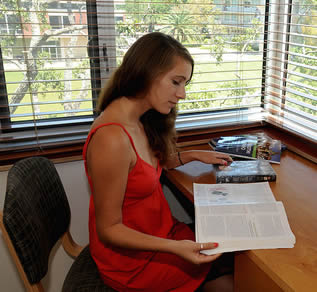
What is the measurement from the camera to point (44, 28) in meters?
1.58

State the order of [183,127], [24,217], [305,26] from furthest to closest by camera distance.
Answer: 1. [183,127]
2. [305,26]
3. [24,217]

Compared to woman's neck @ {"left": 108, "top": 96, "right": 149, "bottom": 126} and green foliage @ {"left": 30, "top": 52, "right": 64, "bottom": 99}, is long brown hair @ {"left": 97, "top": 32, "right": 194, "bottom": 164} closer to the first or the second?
woman's neck @ {"left": 108, "top": 96, "right": 149, "bottom": 126}

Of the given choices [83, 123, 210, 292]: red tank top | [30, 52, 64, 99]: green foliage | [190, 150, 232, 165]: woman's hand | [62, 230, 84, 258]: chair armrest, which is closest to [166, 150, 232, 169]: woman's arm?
[190, 150, 232, 165]: woman's hand

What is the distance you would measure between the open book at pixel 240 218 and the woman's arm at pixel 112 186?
128mm

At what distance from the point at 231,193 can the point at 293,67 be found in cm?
92

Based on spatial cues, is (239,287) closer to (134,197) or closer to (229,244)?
(229,244)

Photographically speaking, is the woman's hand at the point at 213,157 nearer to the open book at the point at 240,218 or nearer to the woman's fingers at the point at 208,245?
the open book at the point at 240,218

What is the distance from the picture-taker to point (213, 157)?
4.92 ft

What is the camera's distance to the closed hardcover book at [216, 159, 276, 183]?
133cm

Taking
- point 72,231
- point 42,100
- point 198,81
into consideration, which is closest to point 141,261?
point 72,231

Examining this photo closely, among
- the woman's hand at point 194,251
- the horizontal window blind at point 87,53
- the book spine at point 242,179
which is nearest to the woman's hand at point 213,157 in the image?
the book spine at point 242,179

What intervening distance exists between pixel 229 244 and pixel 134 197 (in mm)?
369

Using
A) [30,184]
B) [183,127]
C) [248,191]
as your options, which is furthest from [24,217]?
[183,127]

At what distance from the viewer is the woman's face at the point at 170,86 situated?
1167mm
